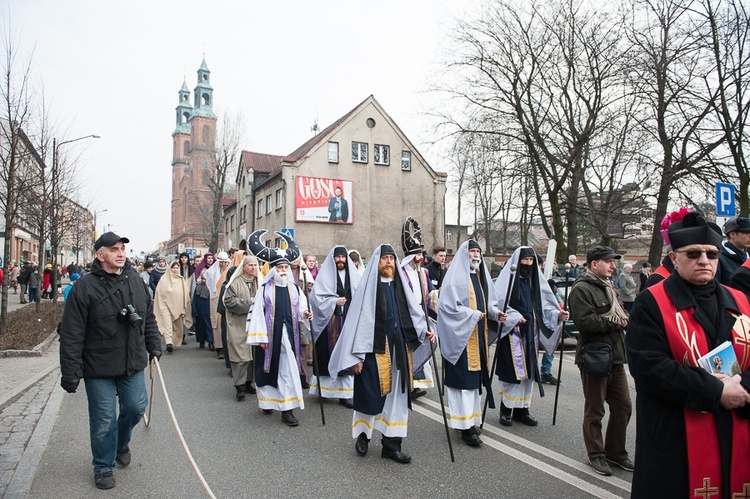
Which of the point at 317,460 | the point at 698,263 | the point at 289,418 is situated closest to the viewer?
the point at 698,263

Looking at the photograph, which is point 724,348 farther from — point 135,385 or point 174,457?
point 174,457

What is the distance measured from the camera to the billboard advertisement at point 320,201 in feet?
111

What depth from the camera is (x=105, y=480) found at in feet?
15.4

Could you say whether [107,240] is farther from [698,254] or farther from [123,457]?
[698,254]

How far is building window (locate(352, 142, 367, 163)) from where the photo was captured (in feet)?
117

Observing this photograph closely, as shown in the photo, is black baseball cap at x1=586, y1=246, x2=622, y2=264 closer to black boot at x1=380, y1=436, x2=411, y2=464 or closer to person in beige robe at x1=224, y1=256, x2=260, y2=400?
black boot at x1=380, y1=436, x2=411, y2=464

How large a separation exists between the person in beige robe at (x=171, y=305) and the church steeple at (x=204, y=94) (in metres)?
100

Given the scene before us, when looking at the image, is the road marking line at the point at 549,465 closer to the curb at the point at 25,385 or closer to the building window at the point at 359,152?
the curb at the point at 25,385

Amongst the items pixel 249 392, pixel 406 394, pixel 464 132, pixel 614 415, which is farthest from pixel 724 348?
pixel 464 132

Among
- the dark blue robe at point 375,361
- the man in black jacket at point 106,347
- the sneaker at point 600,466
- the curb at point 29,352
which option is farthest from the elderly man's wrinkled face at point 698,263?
the curb at point 29,352

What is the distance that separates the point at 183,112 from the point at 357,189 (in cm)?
9777

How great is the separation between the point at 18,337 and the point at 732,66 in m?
19.0

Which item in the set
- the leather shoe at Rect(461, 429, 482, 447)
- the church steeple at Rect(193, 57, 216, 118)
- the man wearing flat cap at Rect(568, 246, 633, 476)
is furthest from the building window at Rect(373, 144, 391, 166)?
the church steeple at Rect(193, 57, 216, 118)

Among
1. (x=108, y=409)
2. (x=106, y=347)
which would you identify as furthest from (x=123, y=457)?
(x=106, y=347)
